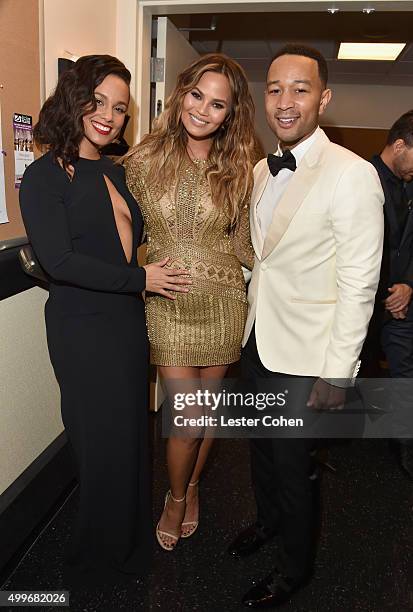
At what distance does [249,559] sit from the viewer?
77.1 inches

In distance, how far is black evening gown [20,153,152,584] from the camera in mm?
1444

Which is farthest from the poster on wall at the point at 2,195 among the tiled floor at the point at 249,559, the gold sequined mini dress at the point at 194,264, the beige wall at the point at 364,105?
the beige wall at the point at 364,105

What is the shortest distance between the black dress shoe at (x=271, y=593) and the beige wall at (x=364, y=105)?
5.27 meters

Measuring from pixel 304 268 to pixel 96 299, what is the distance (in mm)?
622

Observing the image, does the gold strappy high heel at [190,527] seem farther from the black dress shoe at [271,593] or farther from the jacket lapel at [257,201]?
the jacket lapel at [257,201]

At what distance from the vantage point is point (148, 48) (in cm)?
251

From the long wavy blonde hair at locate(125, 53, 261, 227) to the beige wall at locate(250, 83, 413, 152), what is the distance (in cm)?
463

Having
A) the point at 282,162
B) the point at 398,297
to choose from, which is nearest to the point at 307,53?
the point at 282,162

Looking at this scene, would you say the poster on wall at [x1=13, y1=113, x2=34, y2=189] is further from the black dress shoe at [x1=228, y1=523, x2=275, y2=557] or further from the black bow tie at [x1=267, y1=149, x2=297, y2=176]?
the black dress shoe at [x1=228, y1=523, x2=275, y2=557]

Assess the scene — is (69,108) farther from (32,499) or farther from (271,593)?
(271,593)

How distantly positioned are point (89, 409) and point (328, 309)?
0.78 m

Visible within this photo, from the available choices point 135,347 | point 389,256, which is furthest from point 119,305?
point 389,256

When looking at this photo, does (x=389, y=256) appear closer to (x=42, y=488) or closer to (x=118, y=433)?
(x=118, y=433)

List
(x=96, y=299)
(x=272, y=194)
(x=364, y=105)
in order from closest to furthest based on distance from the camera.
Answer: (x=96, y=299) → (x=272, y=194) → (x=364, y=105)
